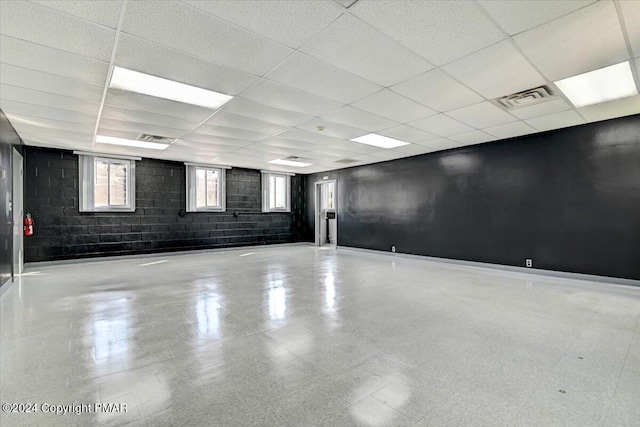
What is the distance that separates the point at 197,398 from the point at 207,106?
3.49 metres

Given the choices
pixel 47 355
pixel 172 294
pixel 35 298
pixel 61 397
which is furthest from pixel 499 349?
pixel 35 298

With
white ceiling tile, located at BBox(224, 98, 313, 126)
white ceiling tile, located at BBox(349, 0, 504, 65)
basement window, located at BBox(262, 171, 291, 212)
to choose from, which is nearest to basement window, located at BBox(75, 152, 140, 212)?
basement window, located at BBox(262, 171, 291, 212)

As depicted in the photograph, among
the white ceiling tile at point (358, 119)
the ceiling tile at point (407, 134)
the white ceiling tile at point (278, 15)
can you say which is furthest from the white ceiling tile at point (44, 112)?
the ceiling tile at point (407, 134)

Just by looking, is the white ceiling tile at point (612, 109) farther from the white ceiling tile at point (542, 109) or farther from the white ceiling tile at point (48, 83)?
the white ceiling tile at point (48, 83)

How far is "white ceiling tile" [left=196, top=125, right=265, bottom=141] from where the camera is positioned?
5117 mm

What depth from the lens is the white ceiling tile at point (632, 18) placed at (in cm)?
215

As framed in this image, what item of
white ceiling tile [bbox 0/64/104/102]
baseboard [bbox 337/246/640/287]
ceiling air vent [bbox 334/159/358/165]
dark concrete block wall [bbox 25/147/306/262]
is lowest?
baseboard [bbox 337/246/640/287]

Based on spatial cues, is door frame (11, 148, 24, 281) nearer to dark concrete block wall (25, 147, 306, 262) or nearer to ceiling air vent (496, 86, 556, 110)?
dark concrete block wall (25, 147, 306, 262)

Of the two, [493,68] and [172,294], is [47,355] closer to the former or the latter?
[172,294]

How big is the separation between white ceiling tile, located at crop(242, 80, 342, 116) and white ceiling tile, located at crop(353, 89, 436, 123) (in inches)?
16.5

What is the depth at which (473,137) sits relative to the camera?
5.82m

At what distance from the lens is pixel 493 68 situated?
3.05 meters

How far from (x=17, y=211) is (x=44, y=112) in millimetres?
2711

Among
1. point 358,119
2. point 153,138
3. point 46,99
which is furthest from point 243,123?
point 46,99
